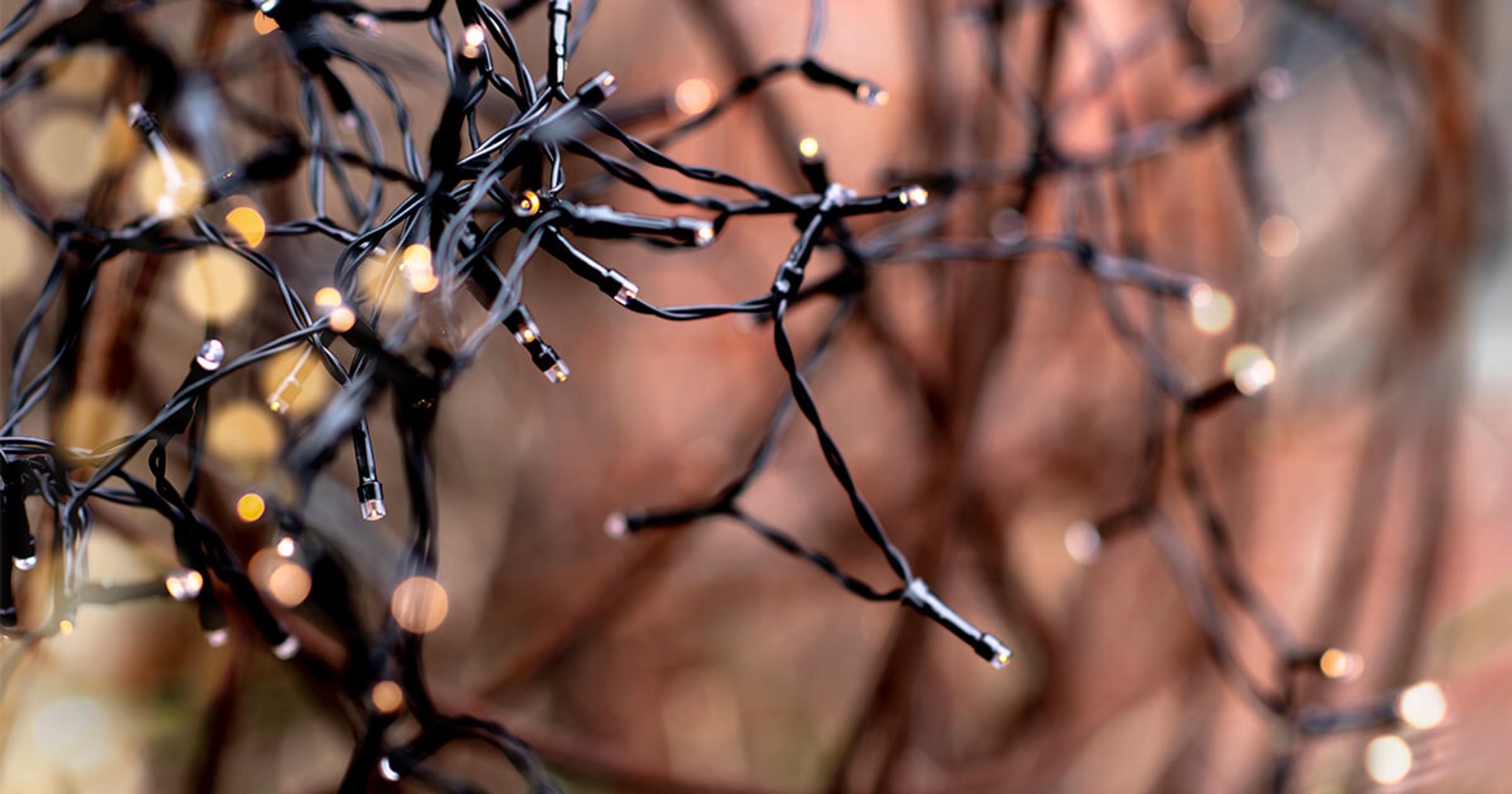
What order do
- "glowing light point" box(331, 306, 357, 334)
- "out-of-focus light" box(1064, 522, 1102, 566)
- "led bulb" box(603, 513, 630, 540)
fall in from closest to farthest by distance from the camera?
"glowing light point" box(331, 306, 357, 334)
"led bulb" box(603, 513, 630, 540)
"out-of-focus light" box(1064, 522, 1102, 566)

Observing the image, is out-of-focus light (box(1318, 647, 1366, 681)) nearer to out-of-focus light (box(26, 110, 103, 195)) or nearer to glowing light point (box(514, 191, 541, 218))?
glowing light point (box(514, 191, 541, 218))

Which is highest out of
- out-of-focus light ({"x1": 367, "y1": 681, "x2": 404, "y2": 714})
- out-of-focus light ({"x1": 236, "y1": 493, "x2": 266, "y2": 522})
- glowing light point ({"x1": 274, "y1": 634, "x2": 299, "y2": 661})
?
out-of-focus light ({"x1": 236, "y1": 493, "x2": 266, "y2": 522})

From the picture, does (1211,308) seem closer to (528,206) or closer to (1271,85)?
(1271,85)

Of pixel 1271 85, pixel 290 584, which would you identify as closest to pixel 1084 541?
pixel 1271 85

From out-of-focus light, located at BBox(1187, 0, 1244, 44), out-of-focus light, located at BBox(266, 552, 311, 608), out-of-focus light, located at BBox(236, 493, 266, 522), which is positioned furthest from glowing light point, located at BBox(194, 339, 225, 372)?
out-of-focus light, located at BBox(1187, 0, 1244, 44)

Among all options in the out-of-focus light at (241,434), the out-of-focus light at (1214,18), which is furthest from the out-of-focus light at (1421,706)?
the out-of-focus light at (241,434)

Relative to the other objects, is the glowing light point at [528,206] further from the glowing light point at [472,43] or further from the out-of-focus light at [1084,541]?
the out-of-focus light at [1084,541]

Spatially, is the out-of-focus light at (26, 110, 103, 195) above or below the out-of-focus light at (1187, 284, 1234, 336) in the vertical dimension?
below

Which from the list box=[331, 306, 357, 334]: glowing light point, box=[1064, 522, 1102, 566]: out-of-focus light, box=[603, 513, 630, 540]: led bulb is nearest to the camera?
box=[331, 306, 357, 334]: glowing light point
